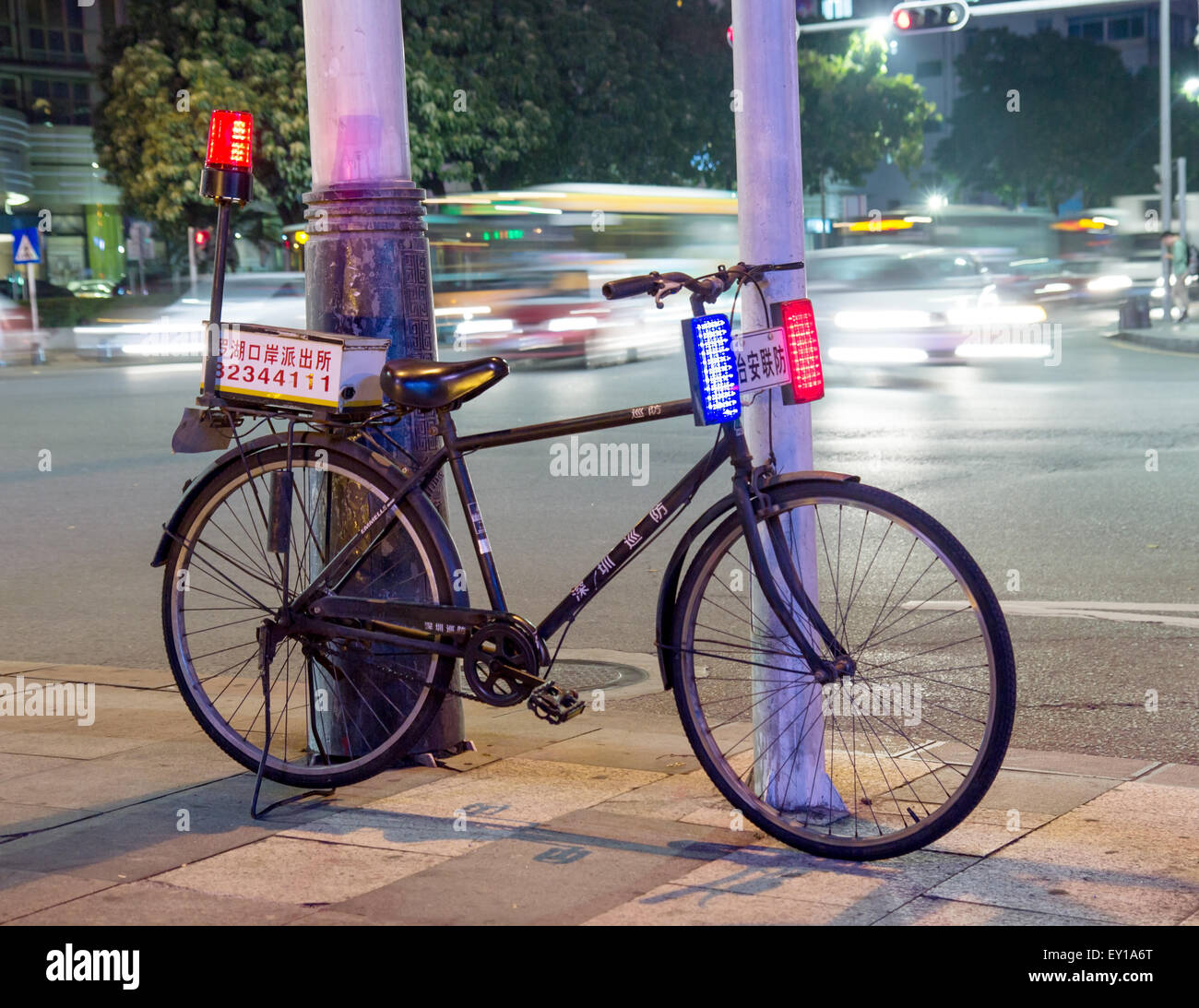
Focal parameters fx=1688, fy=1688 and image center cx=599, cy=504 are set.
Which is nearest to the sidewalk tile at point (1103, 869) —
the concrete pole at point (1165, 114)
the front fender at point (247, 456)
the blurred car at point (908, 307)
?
the front fender at point (247, 456)

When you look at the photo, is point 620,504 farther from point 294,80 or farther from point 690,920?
point 294,80

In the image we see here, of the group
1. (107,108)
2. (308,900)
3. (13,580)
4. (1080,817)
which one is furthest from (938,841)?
(107,108)

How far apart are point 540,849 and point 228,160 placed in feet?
6.96

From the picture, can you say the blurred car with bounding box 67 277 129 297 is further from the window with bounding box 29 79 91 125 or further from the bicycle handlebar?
the bicycle handlebar

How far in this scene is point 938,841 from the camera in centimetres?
415

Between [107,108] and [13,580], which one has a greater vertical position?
[107,108]

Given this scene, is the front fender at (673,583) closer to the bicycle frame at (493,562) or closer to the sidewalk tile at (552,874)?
the bicycle frame at (493,562)

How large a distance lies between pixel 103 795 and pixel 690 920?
1.93 m

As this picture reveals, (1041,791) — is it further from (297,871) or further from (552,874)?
(297,871)

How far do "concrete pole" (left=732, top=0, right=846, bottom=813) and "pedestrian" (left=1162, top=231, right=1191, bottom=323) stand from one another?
30.3m

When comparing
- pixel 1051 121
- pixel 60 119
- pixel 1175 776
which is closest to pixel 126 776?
pixel 1175 776

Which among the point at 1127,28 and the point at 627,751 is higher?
the point at 1127,28

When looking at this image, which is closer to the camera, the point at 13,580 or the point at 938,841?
the point at 938,841

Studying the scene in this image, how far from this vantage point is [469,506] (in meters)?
4.50
